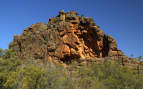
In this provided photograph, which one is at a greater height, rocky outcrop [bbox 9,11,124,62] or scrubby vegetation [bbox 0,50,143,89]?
rocky outcrop [bbox 9,11,124,62]

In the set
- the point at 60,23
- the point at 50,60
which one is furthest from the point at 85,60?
the point at 60,23

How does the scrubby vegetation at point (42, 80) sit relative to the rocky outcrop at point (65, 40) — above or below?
below

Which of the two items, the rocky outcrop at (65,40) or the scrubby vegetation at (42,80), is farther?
the rocky outcrop at (65,40)

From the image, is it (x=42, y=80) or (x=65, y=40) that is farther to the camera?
(x=65, y=40)

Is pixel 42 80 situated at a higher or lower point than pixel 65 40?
lower

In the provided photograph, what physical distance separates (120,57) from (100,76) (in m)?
18.1

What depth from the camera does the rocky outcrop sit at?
4497 cm

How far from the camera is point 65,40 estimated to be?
4631cm

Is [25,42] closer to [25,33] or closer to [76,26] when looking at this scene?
[25,33]

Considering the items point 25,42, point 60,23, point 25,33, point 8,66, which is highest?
point 60,23

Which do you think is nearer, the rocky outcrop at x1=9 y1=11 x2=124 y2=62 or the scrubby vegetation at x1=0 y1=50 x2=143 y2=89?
the scrubby vegetation at x1=0 y1=50 x2=143 y2=89

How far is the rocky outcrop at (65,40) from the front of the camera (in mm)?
44969

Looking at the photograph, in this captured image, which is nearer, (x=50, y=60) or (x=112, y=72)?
(x=112, y=72)

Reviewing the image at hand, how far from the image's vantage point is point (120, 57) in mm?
43906
